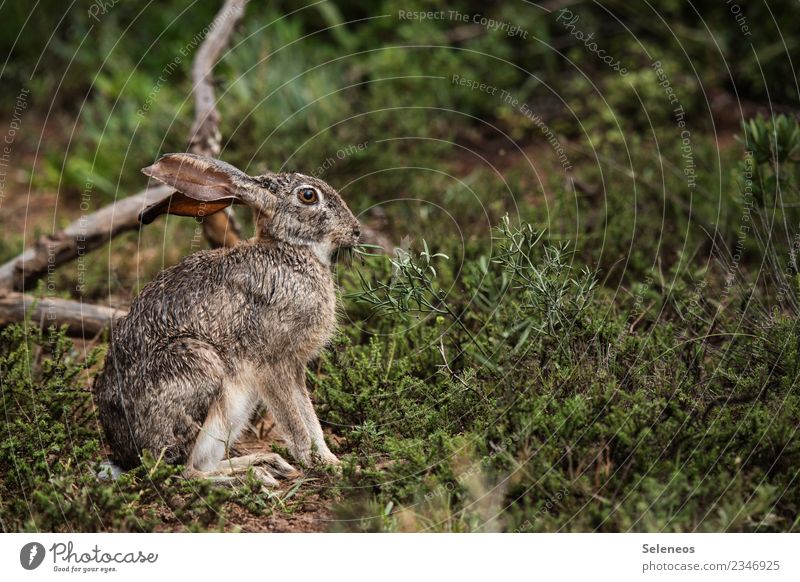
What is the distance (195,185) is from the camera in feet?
20.3

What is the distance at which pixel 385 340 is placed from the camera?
708cm

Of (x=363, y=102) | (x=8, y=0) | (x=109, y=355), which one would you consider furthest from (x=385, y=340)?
(x=8, y=0)

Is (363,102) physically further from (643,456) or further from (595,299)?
(643,456)

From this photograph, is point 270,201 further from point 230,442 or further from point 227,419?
point 230,442

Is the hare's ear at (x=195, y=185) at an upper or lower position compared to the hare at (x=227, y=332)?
upper

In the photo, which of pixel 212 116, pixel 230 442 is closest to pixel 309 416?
pixel 230 442

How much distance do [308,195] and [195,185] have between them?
2.56 feet

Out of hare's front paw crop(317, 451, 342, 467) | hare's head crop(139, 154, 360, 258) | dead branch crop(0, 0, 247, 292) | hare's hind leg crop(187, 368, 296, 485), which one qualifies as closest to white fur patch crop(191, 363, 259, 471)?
hare's hind leg crop(187, 368, 296, 485)

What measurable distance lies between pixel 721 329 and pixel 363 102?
6248mm

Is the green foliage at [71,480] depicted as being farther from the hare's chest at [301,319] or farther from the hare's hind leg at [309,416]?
the hare's chest at [301,319]
